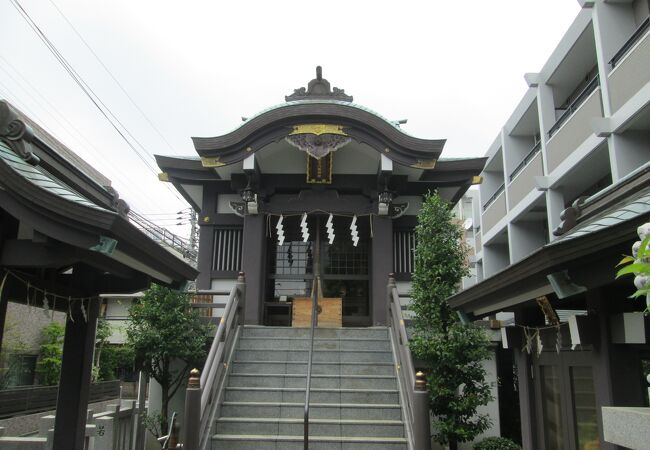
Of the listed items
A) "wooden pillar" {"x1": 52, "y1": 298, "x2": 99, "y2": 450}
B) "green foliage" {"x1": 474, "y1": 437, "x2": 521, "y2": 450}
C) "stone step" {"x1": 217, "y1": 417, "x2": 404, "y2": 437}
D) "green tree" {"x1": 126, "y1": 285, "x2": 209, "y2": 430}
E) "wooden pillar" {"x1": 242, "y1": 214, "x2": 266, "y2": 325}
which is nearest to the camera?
"wooden pillar" {"x1": 52, "y1": 298, "x2": 99, "y2": 450}

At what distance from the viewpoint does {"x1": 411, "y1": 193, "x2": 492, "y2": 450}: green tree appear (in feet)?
29.7

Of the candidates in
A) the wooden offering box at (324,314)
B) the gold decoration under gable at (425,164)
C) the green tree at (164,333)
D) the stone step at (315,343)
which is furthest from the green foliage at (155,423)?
the gold decoration under gable at (425,164)

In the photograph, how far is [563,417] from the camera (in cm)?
667

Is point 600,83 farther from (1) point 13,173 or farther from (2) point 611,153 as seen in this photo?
(1) point 13,173

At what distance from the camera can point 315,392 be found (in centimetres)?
900

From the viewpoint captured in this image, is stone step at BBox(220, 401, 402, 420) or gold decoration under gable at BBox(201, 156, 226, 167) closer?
stone step at BBox(220, 401, 402, 420)

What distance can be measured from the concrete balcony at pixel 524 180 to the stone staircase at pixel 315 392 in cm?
1034

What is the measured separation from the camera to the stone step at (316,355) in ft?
32.6

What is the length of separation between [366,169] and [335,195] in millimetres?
965

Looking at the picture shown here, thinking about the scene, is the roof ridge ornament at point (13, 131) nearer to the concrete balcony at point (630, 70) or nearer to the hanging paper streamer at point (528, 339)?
the hanging paper streamer at point (528, 339)

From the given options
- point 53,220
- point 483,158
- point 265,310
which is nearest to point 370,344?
point 265,310

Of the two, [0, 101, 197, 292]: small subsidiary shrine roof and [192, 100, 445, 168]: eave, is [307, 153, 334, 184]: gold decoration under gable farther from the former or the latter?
[0, 101, 197, 292]: small subsidiary shrine roof

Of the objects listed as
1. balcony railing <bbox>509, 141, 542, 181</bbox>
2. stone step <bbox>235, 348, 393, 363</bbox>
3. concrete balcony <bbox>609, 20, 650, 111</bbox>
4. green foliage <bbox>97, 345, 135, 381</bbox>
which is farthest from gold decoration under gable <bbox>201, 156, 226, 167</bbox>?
green foliage <bbox>97, 345, 135, 381</bbox>

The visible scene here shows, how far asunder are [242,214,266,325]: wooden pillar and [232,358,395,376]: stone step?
2260 mm
